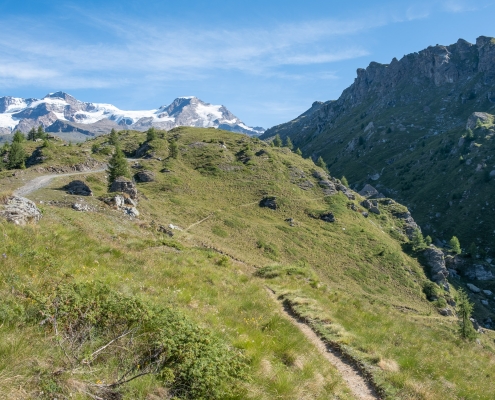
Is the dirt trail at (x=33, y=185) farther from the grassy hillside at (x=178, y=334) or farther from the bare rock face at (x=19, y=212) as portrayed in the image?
the grassy hillside at (x=178, y=334)

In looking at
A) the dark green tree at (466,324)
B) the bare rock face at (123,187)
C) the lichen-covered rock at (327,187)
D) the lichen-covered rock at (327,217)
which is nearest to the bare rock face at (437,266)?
the dark green tree at (466,324)

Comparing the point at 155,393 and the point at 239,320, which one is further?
the point at 239,320

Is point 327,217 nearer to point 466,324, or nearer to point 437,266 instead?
point 437,266

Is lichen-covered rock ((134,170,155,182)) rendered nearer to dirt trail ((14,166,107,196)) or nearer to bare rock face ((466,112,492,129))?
dirt trail ((14,166,107,196))

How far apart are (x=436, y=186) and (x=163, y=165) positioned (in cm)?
13730

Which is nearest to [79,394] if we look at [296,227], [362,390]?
[362,390]

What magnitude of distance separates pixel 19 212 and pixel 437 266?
87076 mm

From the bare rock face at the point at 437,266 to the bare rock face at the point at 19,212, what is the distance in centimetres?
8182

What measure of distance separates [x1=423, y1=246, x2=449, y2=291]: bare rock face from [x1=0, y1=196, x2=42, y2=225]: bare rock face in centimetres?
8182

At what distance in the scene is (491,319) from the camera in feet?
233

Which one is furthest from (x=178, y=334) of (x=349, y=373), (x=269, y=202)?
(x=269, y=202)

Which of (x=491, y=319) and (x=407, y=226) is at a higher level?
(x=407, y=226)

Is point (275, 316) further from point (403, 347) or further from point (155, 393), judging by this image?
point (155, 393)

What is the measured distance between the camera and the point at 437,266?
257 feet
